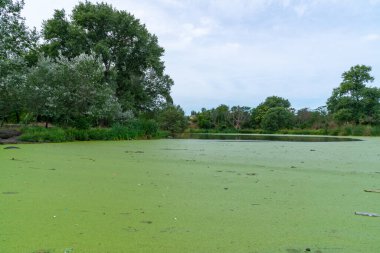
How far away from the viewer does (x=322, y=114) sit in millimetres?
32094

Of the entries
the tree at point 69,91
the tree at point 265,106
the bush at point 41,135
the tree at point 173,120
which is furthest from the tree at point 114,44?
the tree at point 265,106

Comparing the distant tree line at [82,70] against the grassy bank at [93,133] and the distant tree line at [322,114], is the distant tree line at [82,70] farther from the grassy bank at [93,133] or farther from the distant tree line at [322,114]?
the distant tree line at [322,114]

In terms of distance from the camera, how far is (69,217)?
1.91 metres

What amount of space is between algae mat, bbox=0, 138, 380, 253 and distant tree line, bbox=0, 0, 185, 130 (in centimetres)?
726

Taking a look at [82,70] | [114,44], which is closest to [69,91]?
[82,70]

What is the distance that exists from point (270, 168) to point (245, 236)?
8.76ft

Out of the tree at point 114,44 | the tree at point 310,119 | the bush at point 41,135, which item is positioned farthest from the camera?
the tree at point 310,119

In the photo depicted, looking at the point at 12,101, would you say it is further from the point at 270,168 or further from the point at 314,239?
the point at 314,239

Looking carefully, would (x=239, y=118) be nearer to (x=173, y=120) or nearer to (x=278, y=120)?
(x=278, y=120)

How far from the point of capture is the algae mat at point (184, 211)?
153cm

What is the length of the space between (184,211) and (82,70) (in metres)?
9.30

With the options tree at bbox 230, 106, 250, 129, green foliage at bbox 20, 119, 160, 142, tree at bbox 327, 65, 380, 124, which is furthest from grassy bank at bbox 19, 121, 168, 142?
tree at bbox 230, 106, 250, 129

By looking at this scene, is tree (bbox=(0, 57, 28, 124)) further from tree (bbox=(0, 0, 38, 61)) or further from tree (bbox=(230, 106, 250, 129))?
tree (bbox=(230, 106, 250, 129))

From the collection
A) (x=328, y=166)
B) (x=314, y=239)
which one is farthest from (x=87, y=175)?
(x=328, y=166)
